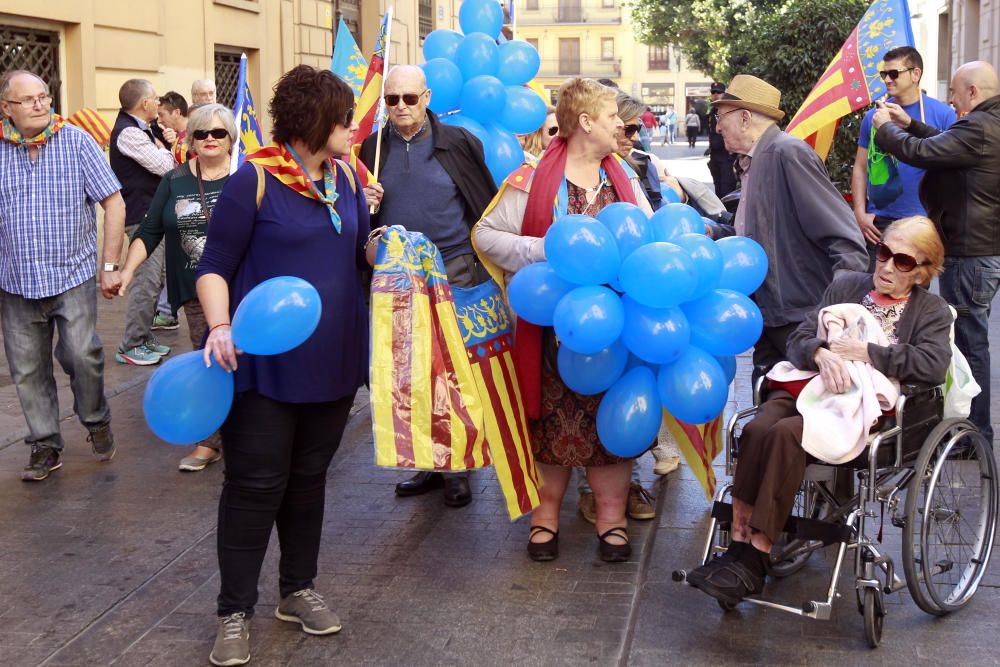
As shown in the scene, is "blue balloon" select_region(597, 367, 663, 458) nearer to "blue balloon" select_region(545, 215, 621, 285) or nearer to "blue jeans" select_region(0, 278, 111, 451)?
"blue balloon" select_region(545, 215, 621, 285)

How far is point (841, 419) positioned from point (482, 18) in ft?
13.5

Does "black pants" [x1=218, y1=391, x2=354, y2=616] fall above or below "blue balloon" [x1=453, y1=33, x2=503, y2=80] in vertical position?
below

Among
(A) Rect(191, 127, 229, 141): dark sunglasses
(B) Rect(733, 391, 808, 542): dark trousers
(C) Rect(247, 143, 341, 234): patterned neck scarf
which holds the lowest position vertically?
(B) Rect(733, 391, 808, 542): dark trousers

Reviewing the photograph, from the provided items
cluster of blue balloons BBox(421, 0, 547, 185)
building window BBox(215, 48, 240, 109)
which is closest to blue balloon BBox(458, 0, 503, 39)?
cluster of blue balloons BBox(421, 0, 547, 185)

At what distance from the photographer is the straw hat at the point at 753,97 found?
17.5ft

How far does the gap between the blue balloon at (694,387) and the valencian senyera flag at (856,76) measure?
2.11 meters

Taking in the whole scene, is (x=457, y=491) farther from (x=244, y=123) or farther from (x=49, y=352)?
(x=49, y=352)

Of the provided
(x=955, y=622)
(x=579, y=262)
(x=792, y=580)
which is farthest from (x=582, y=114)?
(x=955, y=622)

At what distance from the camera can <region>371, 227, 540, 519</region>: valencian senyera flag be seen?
15.1 ft

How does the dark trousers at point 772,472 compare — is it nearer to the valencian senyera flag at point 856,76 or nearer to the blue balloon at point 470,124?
the valencian senyera flag at point 856,76

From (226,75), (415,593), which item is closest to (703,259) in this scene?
(415,593)

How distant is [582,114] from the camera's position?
5012mm

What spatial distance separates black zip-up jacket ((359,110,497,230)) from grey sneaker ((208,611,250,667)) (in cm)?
219

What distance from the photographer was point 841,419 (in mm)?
4176
